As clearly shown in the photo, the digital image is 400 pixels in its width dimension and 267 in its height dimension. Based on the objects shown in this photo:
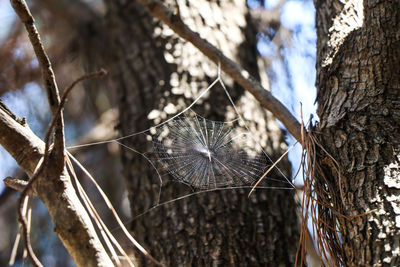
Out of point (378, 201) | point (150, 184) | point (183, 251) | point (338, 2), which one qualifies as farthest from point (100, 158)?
point (378, 201)

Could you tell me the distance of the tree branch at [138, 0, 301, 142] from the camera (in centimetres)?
129

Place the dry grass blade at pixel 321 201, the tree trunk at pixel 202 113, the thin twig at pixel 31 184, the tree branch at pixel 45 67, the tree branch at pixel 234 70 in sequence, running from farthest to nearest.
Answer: the tree trunk at pixel 202 113 → the tree branch at pixel 234 70 → the dry grass blade at pixel 321 201 → the tree branch at pixel 45 67 → the thin twig at pixel 31 184

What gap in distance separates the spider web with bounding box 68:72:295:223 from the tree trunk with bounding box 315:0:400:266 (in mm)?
408

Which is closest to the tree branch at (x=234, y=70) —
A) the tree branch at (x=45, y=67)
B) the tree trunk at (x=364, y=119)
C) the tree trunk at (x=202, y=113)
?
the tree trunk at (x=364, y=119)

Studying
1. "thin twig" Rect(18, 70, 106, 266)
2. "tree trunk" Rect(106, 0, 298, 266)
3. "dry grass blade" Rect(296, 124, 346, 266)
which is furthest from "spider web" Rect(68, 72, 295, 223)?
"thin twig" Rect(18, 70, 106, 266)

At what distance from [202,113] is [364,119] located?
29.2 inches

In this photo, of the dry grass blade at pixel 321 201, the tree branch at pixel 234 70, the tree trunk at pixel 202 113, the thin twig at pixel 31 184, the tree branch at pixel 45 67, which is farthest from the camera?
the tree trunk at pixel 202 113

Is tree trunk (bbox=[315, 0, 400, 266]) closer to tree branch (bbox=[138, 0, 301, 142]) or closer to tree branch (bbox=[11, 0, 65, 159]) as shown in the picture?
tree branch (bbox=[138, 0, 301, 142])

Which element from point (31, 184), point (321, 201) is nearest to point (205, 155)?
point (321, 201)

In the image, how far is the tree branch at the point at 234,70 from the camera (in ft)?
4.25

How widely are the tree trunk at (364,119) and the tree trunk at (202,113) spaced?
0.45m

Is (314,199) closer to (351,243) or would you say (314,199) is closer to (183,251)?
(351,243)

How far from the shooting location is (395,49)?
3.87ft

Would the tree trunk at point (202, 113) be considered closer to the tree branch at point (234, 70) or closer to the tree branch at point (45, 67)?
the tree branch at point (234, 70)
